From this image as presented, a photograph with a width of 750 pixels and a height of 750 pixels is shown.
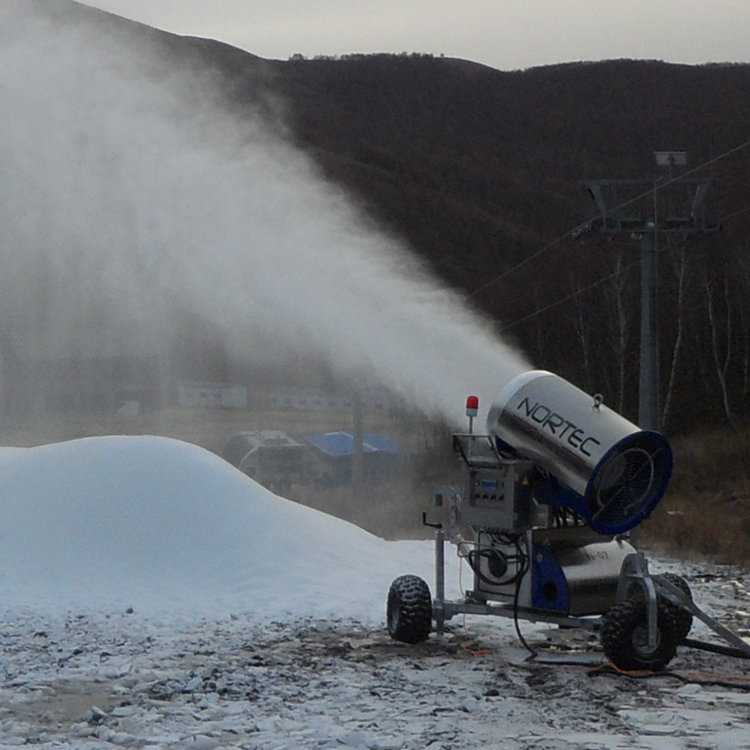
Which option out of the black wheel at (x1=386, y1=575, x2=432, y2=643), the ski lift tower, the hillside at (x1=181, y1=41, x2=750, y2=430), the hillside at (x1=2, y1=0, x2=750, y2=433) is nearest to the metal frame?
the black wheel at (x1=386, y1=575, x2=432, y2=643)

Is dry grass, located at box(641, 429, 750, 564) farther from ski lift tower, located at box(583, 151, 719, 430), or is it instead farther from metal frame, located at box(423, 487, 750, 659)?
metal frame, located at box(423, 487, 750, 659)

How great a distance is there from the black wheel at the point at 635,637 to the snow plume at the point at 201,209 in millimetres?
3530

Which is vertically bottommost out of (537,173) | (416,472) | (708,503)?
(708,503)

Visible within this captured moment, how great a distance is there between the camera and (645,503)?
10414mm

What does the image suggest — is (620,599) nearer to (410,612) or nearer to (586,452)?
(586,452)

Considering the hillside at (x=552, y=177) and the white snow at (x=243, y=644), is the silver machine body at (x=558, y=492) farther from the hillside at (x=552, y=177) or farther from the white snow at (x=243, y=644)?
the hillside at (x=552, y=177)

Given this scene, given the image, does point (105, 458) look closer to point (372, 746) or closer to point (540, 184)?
point (372, 746)

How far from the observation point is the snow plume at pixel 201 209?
47.3ft

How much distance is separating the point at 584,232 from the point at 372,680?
60.6ft

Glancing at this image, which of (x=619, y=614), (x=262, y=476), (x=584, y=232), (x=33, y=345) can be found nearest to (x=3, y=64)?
(x=584, y=232)

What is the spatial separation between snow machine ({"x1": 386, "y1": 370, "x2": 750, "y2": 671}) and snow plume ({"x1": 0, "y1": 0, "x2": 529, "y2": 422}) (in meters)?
1.97

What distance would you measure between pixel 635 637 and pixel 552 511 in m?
1.44

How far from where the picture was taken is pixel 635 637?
955 centimetres

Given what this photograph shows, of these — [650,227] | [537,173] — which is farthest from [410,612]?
[537,173]
